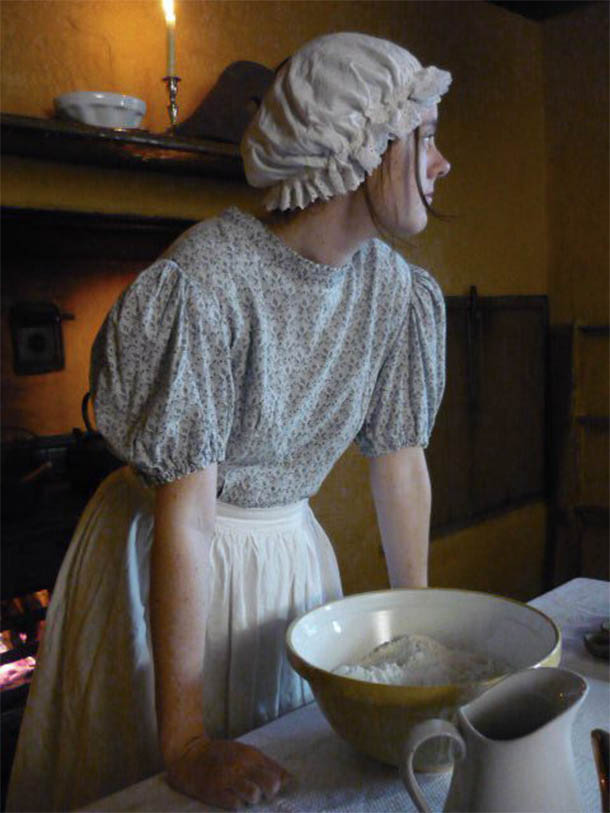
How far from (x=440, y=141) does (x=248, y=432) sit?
2.01 meters

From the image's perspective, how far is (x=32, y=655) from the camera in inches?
73.3

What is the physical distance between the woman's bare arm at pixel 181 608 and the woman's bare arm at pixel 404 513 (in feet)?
1.00

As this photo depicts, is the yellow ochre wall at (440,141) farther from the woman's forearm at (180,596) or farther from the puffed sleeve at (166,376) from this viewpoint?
the woman's forearm at (180,596)

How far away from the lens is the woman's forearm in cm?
82

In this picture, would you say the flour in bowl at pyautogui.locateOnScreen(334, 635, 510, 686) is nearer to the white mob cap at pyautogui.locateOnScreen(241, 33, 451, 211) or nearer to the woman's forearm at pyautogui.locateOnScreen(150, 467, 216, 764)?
the woman's forearm at pyautogui.locateOnScreen(150, 467, 216, 764)

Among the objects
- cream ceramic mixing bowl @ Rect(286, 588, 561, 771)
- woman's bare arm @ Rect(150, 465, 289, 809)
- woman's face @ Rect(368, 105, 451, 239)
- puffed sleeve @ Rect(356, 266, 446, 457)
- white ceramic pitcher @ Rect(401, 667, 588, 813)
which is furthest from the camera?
puffed sleeve @ Rect(356, 266, 446, 457)

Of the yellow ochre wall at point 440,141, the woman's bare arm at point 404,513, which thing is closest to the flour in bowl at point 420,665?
the woman's bare arm at point 404,513

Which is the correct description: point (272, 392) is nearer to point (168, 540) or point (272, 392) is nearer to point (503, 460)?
point (168, 540)

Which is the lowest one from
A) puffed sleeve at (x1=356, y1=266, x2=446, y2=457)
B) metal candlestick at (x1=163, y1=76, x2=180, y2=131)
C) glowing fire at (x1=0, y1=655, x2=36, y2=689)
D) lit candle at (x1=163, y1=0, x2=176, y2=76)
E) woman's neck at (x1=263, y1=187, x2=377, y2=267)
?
glowing fire at (x1=0, y1=655, x2=36, y2=689)

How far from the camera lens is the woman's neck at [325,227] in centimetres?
95

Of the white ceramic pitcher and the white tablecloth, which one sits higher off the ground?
the white ceramic pitcher

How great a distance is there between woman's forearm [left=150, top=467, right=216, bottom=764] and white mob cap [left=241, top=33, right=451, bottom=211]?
1.12 ft

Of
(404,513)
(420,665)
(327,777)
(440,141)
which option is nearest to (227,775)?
(327,777)

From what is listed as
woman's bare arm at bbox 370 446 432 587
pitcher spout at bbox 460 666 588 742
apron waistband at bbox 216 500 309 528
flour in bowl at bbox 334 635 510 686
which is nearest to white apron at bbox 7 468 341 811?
apron waistband at bbox 216 500 309 528
